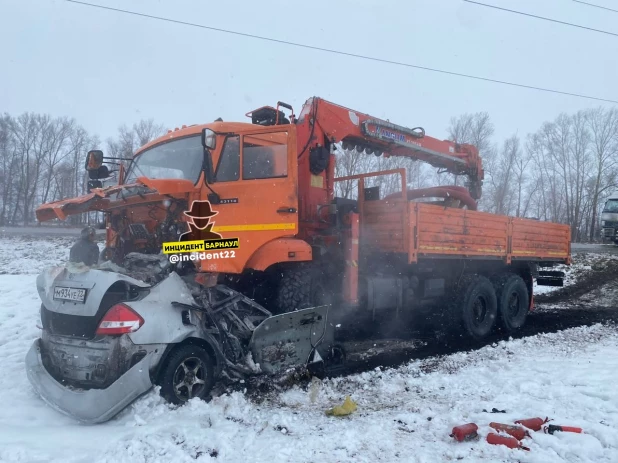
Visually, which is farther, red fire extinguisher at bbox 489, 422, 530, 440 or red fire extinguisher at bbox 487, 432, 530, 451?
red fire extinguisher at bbox 489, 422, 530, 440

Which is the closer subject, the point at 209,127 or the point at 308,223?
the point at 209,127

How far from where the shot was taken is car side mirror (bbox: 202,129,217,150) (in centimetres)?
523

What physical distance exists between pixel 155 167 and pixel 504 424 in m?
5.14

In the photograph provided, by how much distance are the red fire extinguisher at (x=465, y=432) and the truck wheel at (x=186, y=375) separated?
7.93 ft

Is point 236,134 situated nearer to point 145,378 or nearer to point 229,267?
point 229,267

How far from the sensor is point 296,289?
5.68 meters

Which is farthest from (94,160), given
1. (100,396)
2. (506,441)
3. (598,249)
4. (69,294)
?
(598,249)

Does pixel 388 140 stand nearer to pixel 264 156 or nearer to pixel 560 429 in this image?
pixel 264 156

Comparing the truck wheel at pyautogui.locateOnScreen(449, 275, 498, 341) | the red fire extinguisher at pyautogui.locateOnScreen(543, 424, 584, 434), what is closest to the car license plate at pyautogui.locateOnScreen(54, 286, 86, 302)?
the red fire extinguisher at pyautogui.locateOnScreen(543, 424, 584, 434)

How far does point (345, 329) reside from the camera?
7133 mm

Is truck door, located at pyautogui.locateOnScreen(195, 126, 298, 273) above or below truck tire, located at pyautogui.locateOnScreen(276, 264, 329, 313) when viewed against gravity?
above

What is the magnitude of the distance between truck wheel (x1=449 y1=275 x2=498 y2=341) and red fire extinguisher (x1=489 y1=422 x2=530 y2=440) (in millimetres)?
4761

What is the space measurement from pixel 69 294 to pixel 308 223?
314 cm
